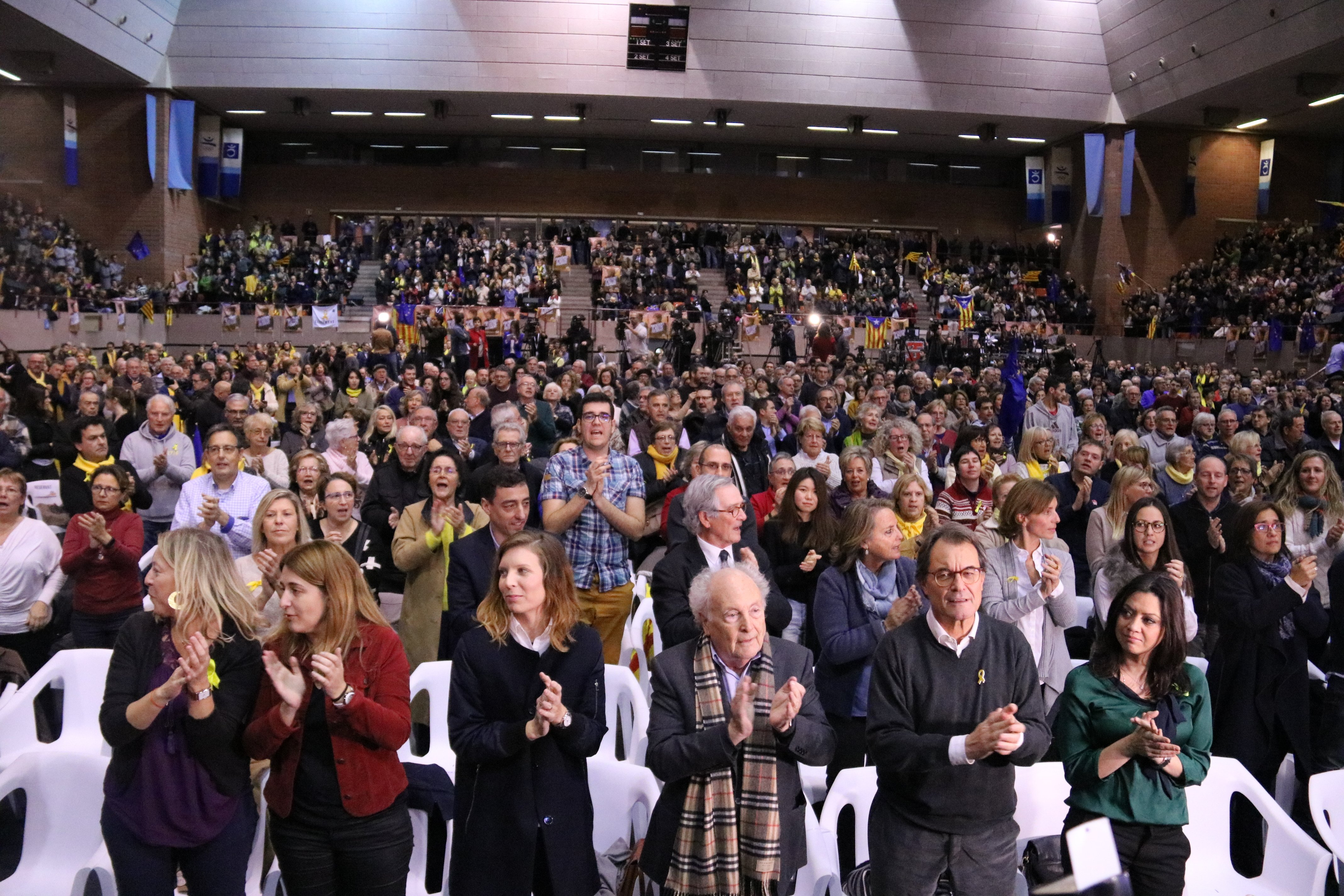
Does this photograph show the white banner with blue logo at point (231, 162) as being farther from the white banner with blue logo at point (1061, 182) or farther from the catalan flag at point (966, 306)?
the white banner with blue logo at point (1061, 182)

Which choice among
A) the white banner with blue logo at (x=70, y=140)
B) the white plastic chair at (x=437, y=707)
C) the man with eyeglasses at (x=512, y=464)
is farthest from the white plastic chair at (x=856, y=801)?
the white banner with blue logo at (x=70, y=140)

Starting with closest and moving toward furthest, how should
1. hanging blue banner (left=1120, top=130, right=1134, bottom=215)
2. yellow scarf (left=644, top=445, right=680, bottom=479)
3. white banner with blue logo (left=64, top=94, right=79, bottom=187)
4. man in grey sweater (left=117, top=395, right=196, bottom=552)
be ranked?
yellow scarf (left=644, top=445, right=680, bottom=479)
man in grey sweater (left=117, top=395, right=196, bottom=552)
white banner with blue logo (left=64, top=94, right=79, bottom=187)
hanging blue banner (left=1120, top=130, right=1134, bottom=215)

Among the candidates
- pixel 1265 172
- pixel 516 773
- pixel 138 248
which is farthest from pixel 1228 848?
pixel 1265 172

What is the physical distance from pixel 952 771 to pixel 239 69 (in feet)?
82.5

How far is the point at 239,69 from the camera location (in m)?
23.8

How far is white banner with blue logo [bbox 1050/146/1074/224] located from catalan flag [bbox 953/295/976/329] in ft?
15.0

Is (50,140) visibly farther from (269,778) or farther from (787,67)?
(269,778)

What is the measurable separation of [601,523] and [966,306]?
21.6 m

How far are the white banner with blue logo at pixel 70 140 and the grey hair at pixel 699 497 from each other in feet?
81.1

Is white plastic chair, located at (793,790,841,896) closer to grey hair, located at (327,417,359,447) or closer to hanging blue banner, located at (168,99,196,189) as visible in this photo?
grey hair, located at (327,417,359,447)

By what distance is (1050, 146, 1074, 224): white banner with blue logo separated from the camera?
2766 cm

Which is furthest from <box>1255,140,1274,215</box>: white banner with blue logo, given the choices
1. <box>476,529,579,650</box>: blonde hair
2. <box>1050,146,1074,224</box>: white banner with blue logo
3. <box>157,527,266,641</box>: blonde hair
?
<box>157,527,266,641</box>: blonde hair

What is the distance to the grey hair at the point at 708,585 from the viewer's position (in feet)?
9.61

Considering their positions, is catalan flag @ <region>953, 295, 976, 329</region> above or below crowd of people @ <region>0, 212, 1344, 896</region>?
above
